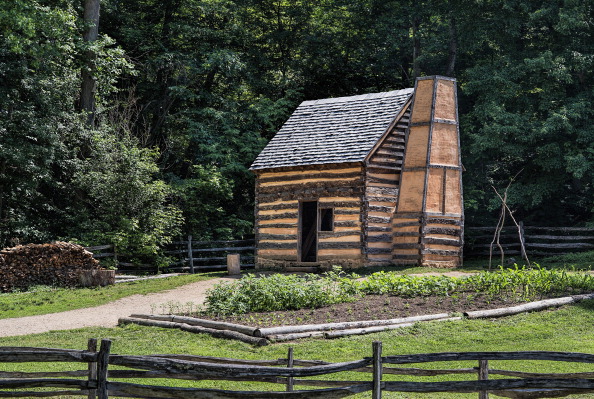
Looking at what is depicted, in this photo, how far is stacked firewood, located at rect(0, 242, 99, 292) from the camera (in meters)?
21.7

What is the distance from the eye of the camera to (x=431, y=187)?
980 inches

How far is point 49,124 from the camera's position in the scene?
2678 cm

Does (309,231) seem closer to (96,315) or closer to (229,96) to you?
(229,96)

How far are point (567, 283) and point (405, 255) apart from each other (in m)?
8.53

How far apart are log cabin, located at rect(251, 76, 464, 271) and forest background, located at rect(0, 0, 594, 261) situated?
356cm

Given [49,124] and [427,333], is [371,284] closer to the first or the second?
[427,333]

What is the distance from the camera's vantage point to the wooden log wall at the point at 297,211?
2506 cm

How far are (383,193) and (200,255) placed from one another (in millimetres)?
8743

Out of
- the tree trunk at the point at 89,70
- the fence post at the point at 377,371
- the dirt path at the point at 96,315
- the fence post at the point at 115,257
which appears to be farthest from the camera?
the tree trunk at the point at 89,70

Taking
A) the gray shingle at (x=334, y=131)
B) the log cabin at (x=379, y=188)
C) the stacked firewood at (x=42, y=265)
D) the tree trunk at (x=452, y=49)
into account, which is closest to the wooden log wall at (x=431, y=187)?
the log cabin at (x=379, y=188)

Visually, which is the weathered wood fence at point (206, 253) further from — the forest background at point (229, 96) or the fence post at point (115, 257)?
the fence post at point (115, 257)

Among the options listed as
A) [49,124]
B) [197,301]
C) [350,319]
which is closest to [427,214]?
[197,301]

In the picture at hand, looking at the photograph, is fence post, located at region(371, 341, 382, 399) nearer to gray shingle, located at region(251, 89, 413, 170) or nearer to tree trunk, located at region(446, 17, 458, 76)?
gray shingle, located at region(251, 89, 413, 170)

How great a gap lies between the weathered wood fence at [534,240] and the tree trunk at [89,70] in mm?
15342
